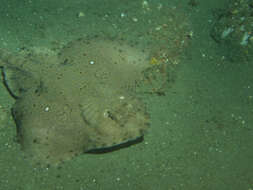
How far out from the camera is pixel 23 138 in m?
4.08

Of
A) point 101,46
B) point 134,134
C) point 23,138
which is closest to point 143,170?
point 134,134

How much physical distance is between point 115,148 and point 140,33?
3.29 metres

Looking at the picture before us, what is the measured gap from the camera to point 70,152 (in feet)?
12.8

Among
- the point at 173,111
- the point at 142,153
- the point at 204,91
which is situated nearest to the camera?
the point at 142,153

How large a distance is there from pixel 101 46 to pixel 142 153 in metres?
2.68

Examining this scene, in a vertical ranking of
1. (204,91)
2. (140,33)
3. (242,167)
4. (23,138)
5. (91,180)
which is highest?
(140,33)

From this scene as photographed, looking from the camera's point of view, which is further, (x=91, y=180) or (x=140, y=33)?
(x=140, y=33)

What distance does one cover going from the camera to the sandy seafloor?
4.17 m

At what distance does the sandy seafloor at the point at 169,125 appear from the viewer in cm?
417

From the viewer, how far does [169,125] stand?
191 inches

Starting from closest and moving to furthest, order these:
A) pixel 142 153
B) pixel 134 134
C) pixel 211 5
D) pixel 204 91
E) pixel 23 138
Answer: pixel 134 134 → pixel 23 138 → pixel 142 153 → pixel 204 91 → pixel 211 5

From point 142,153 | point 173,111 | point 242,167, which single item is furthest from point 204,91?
point 142,153

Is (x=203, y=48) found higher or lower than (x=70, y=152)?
higher

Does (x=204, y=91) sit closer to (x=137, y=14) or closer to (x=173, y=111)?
(x=173, y=111)
